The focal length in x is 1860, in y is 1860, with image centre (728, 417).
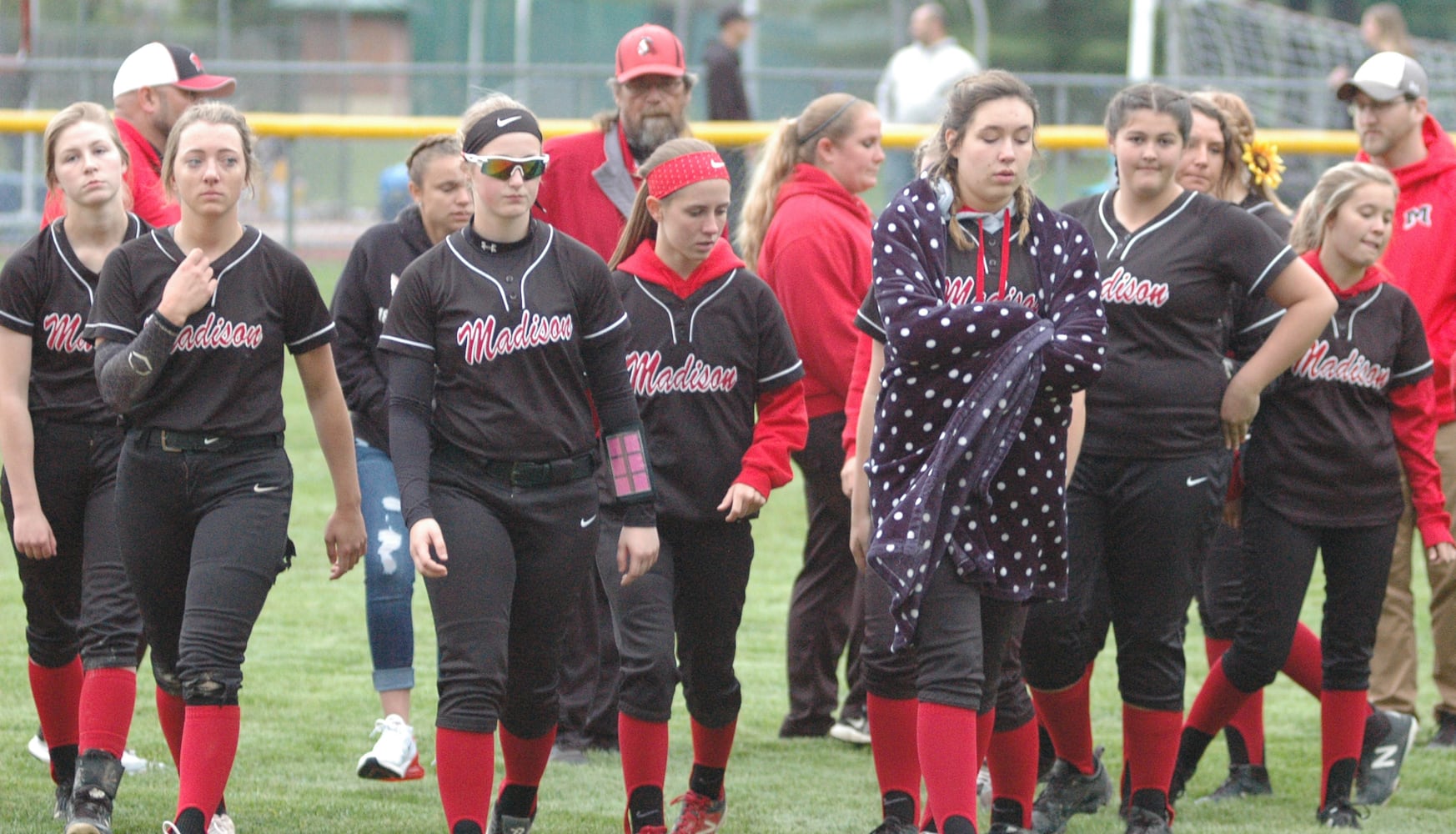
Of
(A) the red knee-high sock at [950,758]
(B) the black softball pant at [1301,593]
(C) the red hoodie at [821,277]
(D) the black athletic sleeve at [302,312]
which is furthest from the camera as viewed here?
(C) the red hoodie at [821,277]

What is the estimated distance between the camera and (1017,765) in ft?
16.1

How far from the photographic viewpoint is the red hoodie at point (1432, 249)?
21.5ft

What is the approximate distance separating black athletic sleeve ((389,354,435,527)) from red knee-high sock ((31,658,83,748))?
1488 mm

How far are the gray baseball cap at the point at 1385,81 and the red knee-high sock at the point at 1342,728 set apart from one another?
84.2 inches

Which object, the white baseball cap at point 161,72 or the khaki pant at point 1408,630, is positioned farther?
the khaki pant at point 1408,630

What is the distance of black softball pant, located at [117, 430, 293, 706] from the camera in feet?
14.7

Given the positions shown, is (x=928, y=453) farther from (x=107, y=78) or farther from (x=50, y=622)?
(x=107, y=78)

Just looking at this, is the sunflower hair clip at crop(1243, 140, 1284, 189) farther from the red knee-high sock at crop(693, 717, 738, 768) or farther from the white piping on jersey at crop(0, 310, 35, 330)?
the white piping on jersey at crop(0, 310, 35, 330)

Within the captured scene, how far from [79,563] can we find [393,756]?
106 centimetres

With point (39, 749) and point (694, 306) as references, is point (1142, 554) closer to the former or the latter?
point (694, 306)

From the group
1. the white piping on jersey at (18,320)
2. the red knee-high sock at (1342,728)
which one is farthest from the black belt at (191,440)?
the red knee-high sock at (1342,728)

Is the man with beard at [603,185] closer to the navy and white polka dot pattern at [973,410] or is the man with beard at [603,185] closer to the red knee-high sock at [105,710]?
the red knee-high sock at [105,710]

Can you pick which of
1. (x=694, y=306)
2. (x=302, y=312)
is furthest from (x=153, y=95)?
(x=694, y=306)

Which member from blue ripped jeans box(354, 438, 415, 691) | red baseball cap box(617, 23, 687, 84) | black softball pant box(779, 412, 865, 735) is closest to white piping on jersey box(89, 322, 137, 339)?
blue ripped jeans box(354, 438, 415, 691)
